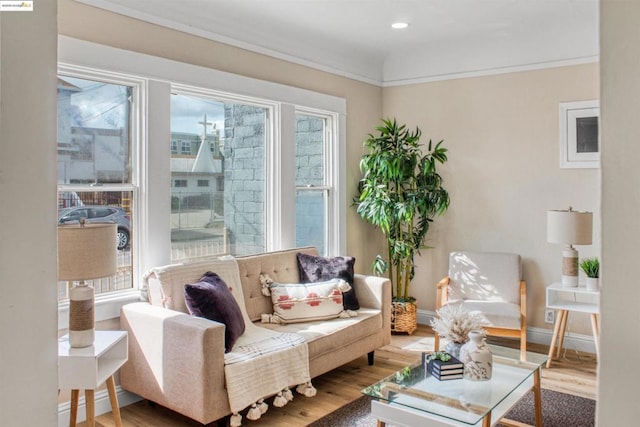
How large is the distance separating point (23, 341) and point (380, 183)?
14.1 ft

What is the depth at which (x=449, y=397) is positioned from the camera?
7.95 feet

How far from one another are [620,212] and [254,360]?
2516 millimetres

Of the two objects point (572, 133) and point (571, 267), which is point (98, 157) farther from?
point (572, 133)

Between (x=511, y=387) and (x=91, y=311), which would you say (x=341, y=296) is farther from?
(x=91, y=311)

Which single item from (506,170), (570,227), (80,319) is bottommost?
(80,319)

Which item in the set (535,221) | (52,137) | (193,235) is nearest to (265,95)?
(193,235)

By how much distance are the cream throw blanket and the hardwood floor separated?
0.14m

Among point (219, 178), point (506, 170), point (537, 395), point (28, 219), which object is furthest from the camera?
point (506, 170)

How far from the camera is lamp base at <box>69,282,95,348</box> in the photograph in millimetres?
2434

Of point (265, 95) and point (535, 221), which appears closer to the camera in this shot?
point (265, 95)

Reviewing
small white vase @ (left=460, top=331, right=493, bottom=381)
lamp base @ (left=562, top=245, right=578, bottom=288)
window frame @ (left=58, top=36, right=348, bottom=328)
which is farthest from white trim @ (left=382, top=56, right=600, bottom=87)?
small white vase @ (left=460, top=331, right=493, bottom=381)

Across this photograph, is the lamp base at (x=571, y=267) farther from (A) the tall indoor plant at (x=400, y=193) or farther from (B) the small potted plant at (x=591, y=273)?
(A) the tall indoor plant at (x=400, y=193)

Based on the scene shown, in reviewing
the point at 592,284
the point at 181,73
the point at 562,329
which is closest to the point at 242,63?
the point at 181,73

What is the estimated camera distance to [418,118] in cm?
519
